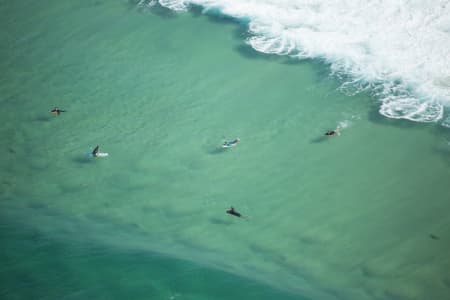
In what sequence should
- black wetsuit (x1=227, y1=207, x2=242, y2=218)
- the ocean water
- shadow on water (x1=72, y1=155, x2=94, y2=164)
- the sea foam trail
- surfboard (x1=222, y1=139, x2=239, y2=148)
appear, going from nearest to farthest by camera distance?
the ocean water, black wetsuit (x1=227, y1=207, x2=242, y2=218), shadow on water (x1=72, y1=155, x2=94, y2=164), surfboard (x1=222, y1=139, x2=239, y2=148), the sea foam trail

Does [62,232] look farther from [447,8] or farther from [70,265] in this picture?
[447,8]

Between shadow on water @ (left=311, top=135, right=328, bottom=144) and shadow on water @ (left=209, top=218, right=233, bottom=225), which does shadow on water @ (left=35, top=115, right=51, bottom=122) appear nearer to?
shadow on water @ (left=209, top=218, right=233, bottom=225)

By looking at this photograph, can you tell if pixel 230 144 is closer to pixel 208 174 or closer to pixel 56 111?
pixel 208 174

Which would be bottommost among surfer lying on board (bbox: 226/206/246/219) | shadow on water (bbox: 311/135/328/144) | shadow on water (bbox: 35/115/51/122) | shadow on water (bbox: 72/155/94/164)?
shadow on water (bbox: 72/155/94/164)

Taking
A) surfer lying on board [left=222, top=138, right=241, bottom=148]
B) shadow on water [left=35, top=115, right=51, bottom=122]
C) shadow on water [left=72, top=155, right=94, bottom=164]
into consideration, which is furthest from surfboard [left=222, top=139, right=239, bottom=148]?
shadow on water [left=35, top=115, right=51, bottom=122]

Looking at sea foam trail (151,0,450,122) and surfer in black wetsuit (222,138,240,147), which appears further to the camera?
sea foam trail (151,0,450,122)

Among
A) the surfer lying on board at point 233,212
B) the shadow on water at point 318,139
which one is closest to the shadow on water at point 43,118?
the surfer lying on board at point 233,212

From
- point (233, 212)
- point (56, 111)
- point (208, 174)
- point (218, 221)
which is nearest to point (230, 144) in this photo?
point (208, 174)
